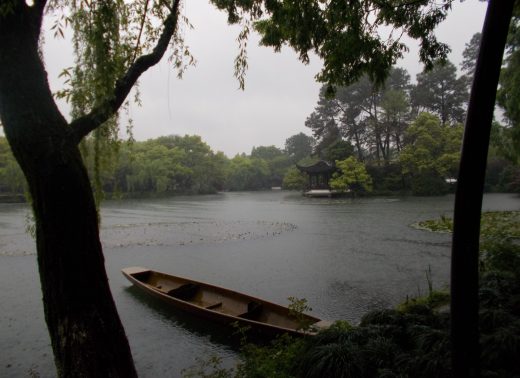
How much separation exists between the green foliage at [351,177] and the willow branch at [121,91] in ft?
85.9

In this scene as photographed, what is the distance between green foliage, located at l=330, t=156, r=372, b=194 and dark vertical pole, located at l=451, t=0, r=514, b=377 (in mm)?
27180

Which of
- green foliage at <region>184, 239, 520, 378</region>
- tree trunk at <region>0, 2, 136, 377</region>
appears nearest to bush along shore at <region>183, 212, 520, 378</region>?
green foliage at <region>184, 239, 520, 378</region>

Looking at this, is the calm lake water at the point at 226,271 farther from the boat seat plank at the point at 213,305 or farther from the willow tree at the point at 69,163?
the willow tree at the point at 69,163

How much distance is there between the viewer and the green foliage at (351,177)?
28.2 meters

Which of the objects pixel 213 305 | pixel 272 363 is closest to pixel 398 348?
pixel 272 363

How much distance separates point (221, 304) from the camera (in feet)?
18.1

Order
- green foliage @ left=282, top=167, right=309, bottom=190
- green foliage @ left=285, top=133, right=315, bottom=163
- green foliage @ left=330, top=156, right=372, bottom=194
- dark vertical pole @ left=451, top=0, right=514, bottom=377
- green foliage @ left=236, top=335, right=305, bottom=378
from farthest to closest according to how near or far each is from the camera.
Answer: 1. green foliage @ left=285, top=133, right=315, bottom=163
2. green foliage @ left=282, top=167, right=309, bottom=190
3. green foliage @ left=330, top=156, right=372, bottom=194
4. green foliage @ left=236, top=335, right=305, bottom=378
5. dark vertical pole @ left=451, top=0, right=514, bottom=377

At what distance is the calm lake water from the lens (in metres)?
4.79

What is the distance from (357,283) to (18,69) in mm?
6414

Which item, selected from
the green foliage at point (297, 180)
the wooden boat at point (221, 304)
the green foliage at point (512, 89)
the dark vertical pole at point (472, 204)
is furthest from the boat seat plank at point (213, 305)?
the green foliage at point (297, 180)

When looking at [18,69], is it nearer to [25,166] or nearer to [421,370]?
[25,166]

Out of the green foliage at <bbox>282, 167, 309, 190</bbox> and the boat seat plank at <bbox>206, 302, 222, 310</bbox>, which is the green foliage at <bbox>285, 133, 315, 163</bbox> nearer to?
the green foliage at <bbox>282, 167, 309, 190</bbox>

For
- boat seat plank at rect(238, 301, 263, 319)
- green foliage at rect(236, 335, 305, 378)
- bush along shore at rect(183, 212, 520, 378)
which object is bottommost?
boat seat plank at rect(238, 301, 263, 319)

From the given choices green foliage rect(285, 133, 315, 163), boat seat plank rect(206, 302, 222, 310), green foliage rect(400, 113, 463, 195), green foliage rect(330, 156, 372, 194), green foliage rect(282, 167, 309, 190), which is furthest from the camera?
green foliage rect(285, 133, 315, 163)
